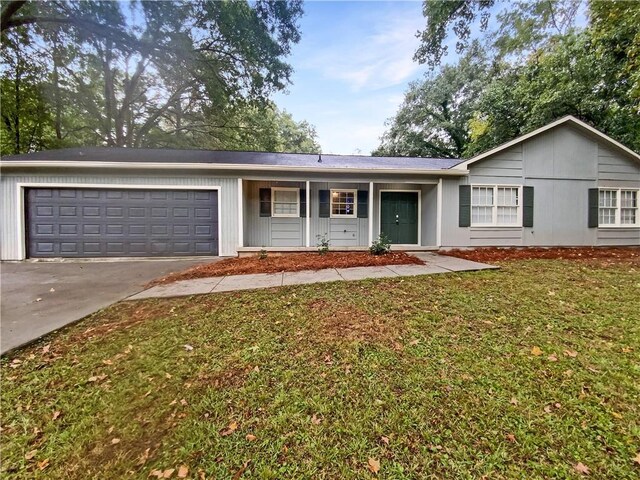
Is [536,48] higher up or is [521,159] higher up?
[536,48]

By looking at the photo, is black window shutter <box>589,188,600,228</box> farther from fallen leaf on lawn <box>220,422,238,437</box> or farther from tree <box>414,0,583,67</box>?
fallen leaf on lawn <box>220,422,238,437</box>

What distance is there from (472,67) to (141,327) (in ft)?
78.2

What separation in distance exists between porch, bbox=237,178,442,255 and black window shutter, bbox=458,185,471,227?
74cm

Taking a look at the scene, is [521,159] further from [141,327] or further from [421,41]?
[141,327]

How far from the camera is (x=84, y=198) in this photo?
25.7 ft

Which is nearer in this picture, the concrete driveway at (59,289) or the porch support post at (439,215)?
the concrete driveway at (59,289)

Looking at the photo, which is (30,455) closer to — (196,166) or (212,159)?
(196,166)

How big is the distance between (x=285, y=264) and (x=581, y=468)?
5608mm

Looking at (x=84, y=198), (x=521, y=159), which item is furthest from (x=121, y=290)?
(x=521, y=159)

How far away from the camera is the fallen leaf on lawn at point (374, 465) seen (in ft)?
5.03

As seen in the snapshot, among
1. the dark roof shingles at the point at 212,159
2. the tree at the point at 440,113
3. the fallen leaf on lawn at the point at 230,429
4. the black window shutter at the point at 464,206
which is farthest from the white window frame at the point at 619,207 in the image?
the fallen leaf on lawn at the point at 230,429

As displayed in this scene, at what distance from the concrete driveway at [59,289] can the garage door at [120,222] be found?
551mm

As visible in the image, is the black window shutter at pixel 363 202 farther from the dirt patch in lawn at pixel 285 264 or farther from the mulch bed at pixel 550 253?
the mulch bed at pixel 550 253

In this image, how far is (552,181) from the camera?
29.8 ft
